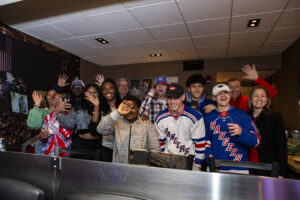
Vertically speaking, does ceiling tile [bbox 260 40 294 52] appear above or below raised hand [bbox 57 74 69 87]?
above

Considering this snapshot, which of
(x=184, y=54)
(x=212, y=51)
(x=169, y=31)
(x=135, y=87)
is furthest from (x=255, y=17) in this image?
(x=135, y=87)

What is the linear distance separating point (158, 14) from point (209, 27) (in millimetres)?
1006

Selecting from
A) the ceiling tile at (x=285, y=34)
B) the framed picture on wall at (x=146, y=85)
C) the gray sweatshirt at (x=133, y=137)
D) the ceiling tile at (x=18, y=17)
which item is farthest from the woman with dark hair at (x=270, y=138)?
the framed picture on wall at (x=146, y=85)

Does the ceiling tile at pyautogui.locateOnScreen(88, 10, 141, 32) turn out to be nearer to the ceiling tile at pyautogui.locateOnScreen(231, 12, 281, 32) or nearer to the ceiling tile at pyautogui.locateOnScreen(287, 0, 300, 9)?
the ceiling tile at pyautogui.locateOnScreen(231, 12, 281, 32)

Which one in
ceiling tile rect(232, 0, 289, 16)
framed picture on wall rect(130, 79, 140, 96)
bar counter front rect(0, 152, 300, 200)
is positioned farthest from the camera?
framed picture on wall rect(130, 79, 140, 96)

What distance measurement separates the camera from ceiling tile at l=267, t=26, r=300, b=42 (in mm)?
3389

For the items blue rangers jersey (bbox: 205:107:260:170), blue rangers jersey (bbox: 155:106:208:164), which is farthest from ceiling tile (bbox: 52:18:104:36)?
blue rangers jersey (bbox: 205:107:260:170)

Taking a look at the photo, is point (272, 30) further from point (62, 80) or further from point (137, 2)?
point (62, 80)

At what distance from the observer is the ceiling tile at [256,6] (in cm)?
252

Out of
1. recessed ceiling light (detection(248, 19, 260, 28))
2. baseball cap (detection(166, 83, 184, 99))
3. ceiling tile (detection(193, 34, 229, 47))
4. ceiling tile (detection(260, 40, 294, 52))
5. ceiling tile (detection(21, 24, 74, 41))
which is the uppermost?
ceiling tile (detection(21, 24, 74, 41))

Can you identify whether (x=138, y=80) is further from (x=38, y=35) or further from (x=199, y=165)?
(x=199, y=165)

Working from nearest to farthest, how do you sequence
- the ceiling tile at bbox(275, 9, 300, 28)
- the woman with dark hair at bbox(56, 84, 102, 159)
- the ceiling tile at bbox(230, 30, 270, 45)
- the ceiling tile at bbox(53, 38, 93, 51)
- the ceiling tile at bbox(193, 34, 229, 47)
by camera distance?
the woman with dark hair at bbox(56, 84, 102, 159)
the ceiling tile at bbox(275, 9, 300, 28)
the ceiling tile at bbox(230, 30, 270, 45)
the ceiling tile at bbox(193, 34, 229, 47)
the ceiling tile at bbox(53, 38, 93, 51)

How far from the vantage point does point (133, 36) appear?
373 centimetres

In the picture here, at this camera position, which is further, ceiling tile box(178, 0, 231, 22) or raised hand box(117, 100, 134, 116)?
ceiling tile box(178, 0, 231, 22)
